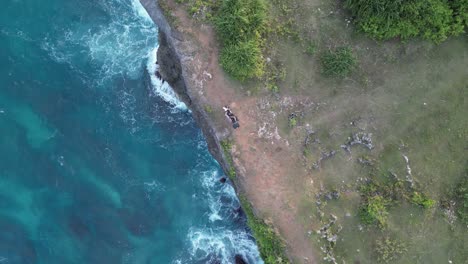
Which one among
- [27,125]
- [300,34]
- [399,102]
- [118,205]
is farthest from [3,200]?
[399,102]

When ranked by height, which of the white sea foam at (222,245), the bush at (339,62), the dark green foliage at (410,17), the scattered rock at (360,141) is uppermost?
the dark green foliage at (410,17)

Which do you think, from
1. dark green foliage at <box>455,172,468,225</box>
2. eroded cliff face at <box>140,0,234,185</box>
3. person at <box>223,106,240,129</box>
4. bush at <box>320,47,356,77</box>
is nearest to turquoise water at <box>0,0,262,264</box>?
eroded cliff face at <box>140,0,234,185</box>

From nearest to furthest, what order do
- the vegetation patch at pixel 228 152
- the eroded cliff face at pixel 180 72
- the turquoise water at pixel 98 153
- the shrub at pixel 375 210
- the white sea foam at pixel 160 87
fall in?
1. the shrub at pixel 375 210
2. the vegetation patch at pixel 228 152
3. the eroded cliff face at pixel 180 72
4. the turquoise water at pixel 98 153
5. the white sea foam at pixel 160 87

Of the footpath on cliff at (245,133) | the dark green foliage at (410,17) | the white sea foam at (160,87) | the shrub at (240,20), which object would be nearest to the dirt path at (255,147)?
the footpath on cliff at (245,133)

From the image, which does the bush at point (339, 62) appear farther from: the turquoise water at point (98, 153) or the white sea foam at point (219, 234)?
the white sea foam at point (219, 234)

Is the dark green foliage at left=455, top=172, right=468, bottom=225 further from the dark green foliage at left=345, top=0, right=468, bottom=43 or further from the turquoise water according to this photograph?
the turquoise water
